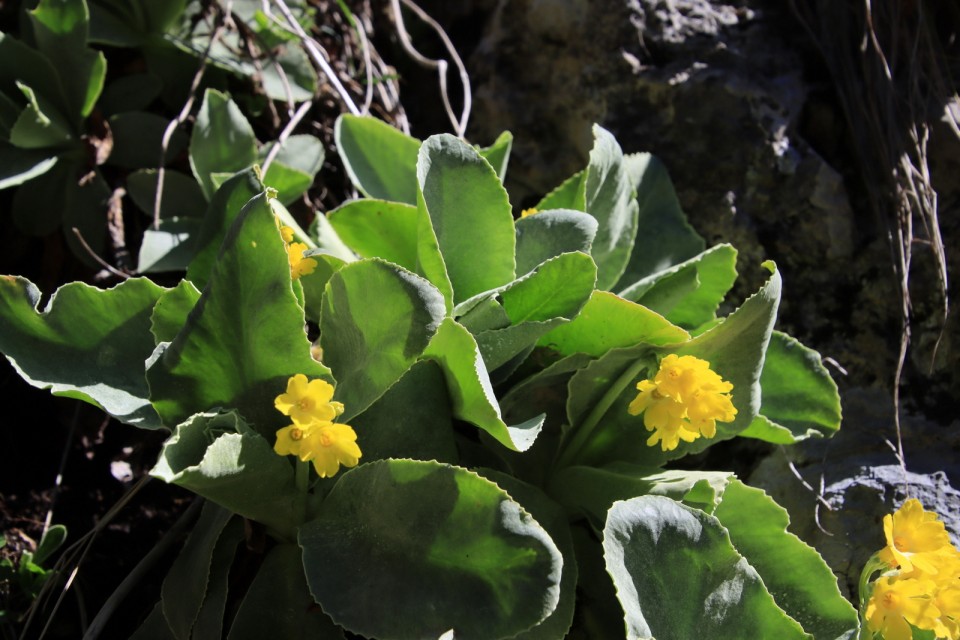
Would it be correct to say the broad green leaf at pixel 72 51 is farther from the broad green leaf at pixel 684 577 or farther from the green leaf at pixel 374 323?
the broad green leaf at pixel 684 577

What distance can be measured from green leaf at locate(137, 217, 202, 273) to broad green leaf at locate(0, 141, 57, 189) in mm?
259

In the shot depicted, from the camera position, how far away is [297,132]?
2.11 meters

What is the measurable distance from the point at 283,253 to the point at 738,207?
40.8 inches

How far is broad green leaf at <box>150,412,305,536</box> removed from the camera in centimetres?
107

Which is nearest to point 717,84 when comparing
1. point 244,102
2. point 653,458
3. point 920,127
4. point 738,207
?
point 738,207

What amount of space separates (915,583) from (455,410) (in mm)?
658

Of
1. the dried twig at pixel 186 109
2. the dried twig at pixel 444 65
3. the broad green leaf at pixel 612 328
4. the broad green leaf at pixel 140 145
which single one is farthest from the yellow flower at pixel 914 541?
the broad green leaf at pixel 140 145

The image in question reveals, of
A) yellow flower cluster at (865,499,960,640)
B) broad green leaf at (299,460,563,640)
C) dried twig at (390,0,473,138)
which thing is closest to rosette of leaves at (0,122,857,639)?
broad green leaf at (299,460,563,640)

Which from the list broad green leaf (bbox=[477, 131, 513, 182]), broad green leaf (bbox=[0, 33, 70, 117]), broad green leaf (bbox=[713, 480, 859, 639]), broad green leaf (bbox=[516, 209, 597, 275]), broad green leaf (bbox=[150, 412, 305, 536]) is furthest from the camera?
broad green leaf (bbox=[0, 33, 70, 117])

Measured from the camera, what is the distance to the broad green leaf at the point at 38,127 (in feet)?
5.54

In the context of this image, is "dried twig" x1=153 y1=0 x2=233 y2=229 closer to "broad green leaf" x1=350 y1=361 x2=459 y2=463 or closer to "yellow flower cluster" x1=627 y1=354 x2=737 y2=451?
"broad green leaf" x1=350 y1=361 x2=459 y2=463

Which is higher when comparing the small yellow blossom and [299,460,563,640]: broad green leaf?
the small yellow blossom

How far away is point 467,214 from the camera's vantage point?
4.72 ft

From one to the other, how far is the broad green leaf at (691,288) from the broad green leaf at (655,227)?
132 mm
